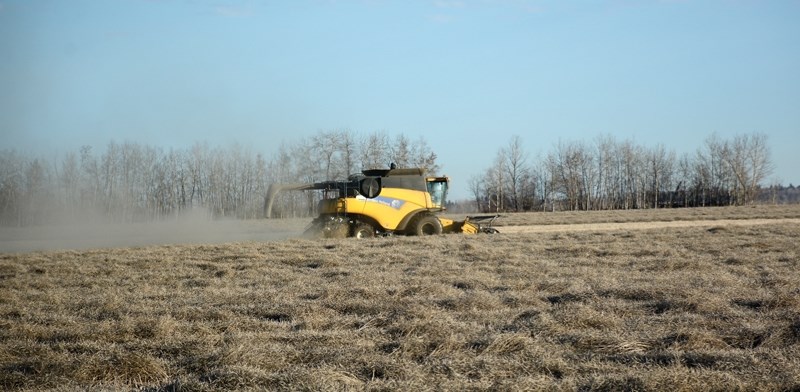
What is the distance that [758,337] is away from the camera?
731 cm

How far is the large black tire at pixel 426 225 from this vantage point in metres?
23.9

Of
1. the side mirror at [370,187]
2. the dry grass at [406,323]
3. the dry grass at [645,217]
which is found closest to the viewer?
the dry grass at [406,323]

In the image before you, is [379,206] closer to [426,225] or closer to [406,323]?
[426,225]

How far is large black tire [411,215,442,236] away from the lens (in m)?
23.9

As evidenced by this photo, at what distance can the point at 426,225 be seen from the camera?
79.7ft

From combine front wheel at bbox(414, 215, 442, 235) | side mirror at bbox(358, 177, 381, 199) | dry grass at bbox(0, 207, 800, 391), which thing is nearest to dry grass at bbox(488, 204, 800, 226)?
combine front wheel at bbox(414, 215, 442, 235)

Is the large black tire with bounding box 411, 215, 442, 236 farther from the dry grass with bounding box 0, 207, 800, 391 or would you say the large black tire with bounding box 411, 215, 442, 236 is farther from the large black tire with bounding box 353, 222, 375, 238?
the dry grass with bounding box 0, 207, 800, 391

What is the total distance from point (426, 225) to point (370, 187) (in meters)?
2.54

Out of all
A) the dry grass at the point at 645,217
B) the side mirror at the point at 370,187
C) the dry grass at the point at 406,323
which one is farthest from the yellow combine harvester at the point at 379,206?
the dry grass at the point at 645,217

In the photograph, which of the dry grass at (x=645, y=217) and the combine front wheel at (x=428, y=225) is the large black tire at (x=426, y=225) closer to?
the combine front wheel at (x=428, y=225)

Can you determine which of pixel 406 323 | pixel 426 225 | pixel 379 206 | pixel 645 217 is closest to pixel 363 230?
pixel 379 206

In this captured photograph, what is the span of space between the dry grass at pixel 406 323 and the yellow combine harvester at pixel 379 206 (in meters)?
6.90

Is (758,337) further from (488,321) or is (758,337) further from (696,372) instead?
(488,321)

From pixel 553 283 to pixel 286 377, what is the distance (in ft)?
21.7
